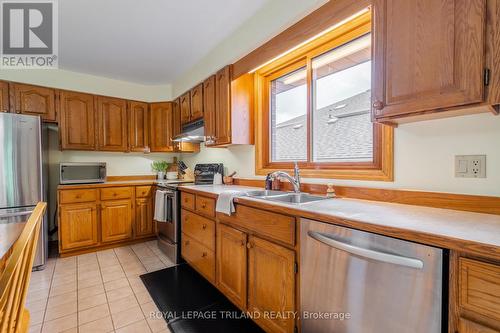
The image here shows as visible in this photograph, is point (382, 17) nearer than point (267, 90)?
Yes

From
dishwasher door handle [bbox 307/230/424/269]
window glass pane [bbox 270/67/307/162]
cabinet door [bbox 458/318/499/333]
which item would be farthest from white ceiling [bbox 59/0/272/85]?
cabinet door [bbox 458/318/499/333]

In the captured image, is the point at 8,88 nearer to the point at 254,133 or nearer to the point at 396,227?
the point at 254,133

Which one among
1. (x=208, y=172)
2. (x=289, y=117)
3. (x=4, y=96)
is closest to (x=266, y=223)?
(x=289, y=117)

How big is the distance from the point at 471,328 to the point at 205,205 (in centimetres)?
177

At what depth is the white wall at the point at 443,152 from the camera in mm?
1098

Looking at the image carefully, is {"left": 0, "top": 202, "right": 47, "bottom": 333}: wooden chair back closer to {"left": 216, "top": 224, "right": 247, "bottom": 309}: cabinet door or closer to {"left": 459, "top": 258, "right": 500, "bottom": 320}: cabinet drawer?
{"left": 216, "top": 224, "right": 247, "bottom": 309}: cabinet door

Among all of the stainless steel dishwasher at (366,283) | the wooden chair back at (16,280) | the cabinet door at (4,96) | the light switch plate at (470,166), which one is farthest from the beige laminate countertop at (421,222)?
the cabinet door at (4,96)

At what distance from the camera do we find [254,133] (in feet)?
8.33

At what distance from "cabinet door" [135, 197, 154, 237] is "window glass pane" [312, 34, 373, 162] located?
253cm

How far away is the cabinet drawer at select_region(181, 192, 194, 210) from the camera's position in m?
2.39

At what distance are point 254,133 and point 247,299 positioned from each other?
156cm

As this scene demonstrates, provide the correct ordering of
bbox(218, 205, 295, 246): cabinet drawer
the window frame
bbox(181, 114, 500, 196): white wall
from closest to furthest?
1. bbox(181, 114, 500, 196): white wall
2. bbox(218, 205, 295, 246): cabinet drawer
3. the window frame

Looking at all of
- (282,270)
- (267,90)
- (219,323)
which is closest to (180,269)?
(219,323)

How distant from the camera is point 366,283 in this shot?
3.22 ft
